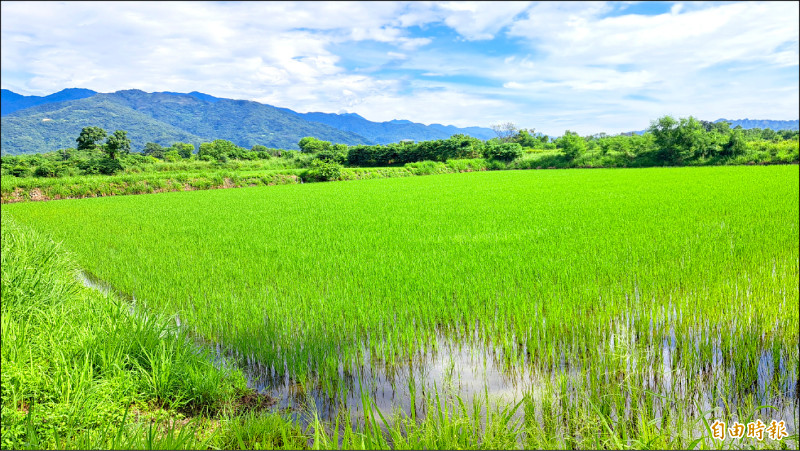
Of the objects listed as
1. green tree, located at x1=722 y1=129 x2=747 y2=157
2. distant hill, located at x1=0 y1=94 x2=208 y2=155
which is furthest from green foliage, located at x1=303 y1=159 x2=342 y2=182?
distant hill, located at x1=0 y1=94 x2=208 y2=155

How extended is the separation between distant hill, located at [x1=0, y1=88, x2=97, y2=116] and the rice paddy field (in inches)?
5763

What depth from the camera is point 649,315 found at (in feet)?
12.8

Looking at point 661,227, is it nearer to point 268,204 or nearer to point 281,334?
point 281,334

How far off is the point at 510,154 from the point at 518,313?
40.2 meters

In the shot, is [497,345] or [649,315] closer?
[497,345]

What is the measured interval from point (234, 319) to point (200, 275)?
2.22 meters

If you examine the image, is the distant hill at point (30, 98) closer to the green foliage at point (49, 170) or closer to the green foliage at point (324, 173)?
the green foliage at point (49, 170)

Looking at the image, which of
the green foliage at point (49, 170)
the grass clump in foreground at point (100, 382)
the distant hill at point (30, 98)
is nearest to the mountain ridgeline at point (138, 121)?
the distant hill at point (30, 98)

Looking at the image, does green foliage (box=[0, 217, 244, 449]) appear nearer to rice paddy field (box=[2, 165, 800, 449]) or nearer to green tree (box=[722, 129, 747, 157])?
rice paddy field (box=[2, 165, 800, 449])

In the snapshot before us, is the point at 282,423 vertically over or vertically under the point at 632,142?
under

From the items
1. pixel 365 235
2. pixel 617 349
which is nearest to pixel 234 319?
pixel 617 349

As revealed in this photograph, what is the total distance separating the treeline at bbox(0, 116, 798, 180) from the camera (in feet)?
93.5

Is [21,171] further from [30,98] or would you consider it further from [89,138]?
[30,98]

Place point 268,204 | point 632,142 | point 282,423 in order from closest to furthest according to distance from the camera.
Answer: point 282,423, point 268,204, point 632,142
